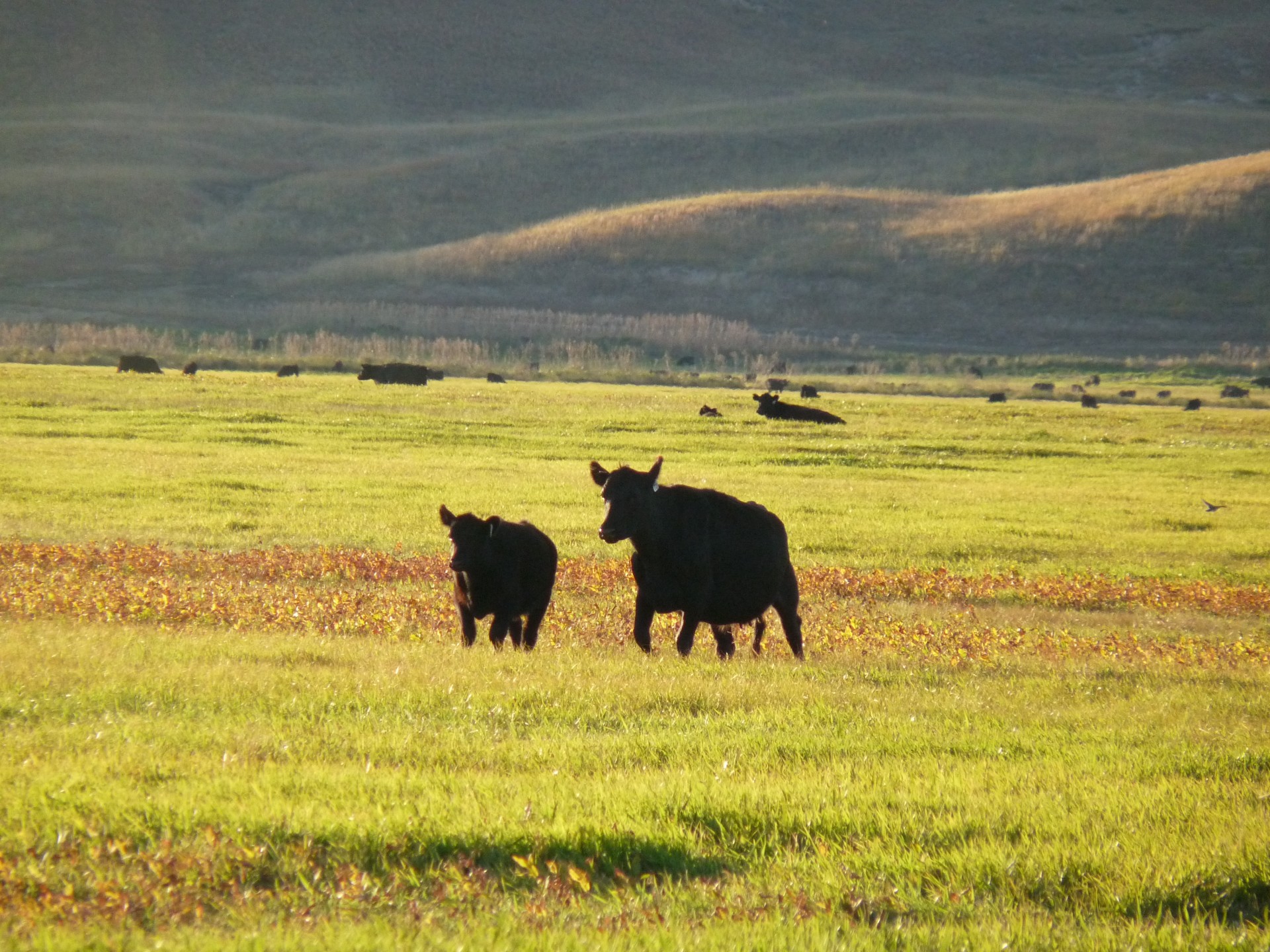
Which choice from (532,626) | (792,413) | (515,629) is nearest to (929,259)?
(792,413)

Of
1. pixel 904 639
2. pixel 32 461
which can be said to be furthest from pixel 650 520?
pixel 32 461

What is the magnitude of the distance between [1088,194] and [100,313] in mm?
105195

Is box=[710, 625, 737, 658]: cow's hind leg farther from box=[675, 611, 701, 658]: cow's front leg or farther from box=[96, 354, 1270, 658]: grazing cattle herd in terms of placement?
box=[675, 611, 701, 658]: cow's front leg

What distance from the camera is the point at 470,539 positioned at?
13.2m

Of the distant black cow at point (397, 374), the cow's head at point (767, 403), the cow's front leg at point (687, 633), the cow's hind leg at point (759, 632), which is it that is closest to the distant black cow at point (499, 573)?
the cow's front leg at point (687, 633)

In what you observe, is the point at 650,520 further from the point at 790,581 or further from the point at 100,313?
the point at 100,313

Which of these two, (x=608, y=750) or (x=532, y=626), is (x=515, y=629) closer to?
(x=532, y=626)

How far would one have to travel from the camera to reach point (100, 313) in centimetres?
14450

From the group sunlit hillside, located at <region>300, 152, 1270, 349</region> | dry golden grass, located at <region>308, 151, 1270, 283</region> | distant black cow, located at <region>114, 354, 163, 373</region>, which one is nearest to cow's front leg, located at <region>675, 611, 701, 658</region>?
distant black cow, located at <region>114, 354, 163, 373</region>

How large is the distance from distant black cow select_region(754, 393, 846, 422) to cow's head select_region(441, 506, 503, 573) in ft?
119

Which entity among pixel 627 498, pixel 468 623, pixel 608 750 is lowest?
pixel 468 623

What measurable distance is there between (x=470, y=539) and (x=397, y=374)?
55.9 metres

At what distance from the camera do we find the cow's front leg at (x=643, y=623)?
12945 millimetres

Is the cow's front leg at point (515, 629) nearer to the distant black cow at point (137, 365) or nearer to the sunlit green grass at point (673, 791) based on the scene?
the sunlit green grass at point (673, 791)
